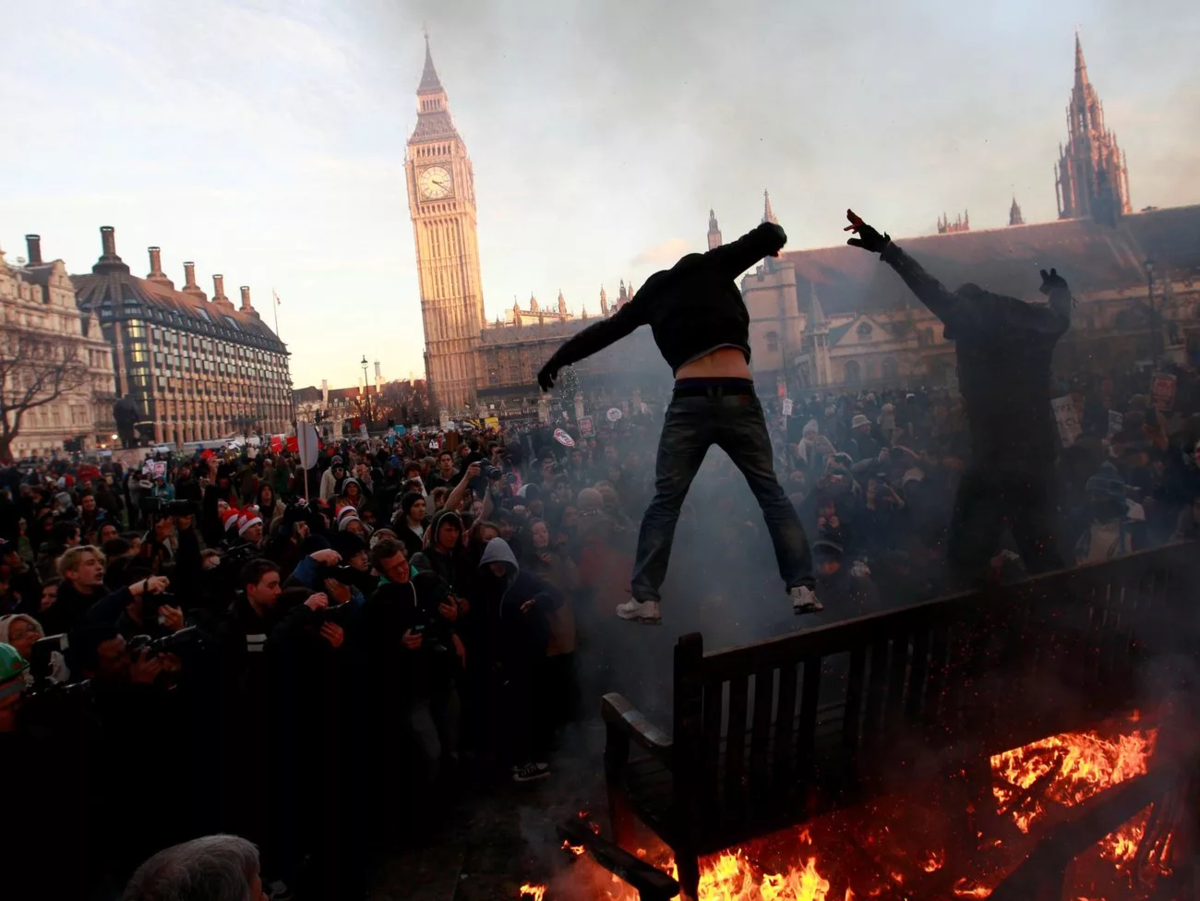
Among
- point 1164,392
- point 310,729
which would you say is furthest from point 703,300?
point 1164,392

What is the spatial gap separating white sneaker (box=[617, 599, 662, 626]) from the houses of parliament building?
12778 mm

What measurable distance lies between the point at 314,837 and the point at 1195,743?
15.0 feet

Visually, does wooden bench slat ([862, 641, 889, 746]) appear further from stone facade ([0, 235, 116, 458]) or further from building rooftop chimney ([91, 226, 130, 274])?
building rooftop chimney ([91, 226, 130, 274])

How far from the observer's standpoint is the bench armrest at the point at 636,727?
2.80m

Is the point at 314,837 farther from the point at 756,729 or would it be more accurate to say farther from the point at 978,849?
the point at 978,849

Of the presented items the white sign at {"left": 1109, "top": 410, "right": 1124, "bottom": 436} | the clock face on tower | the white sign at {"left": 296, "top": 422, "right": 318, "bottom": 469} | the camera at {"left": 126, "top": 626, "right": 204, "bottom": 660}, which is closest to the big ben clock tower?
the clock face on tower

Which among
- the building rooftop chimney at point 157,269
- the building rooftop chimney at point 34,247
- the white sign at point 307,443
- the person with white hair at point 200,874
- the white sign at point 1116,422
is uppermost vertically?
the building rooftop chimney at point 157,269

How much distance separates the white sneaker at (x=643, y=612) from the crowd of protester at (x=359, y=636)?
1707 mm

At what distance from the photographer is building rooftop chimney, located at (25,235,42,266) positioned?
7025 centimetres

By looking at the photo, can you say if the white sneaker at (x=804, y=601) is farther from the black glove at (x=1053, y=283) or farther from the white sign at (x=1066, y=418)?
the white sign at (x=1066, y=418)

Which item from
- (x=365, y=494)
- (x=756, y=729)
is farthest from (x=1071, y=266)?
(x=756, y=729)

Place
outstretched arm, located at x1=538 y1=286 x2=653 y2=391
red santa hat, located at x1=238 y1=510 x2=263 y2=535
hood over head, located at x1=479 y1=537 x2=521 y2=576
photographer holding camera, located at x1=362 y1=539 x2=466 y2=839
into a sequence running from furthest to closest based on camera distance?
red santa hat, located at x1=238 y1=510 x2=263 y2=535 < hood over head, located at x1=479 y1=537 x2=521 y2=576 < photographer holding camera, located at x1=362 y1=539 x2=466 y2=839 < outstretched arm, located at x1=538 y1=286 x2=653 y2=391

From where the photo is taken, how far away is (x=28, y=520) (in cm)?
1232

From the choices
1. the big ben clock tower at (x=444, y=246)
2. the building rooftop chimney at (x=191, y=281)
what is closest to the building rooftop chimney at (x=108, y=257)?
Result: the building rooftop chimney at (x=191, y=281)
